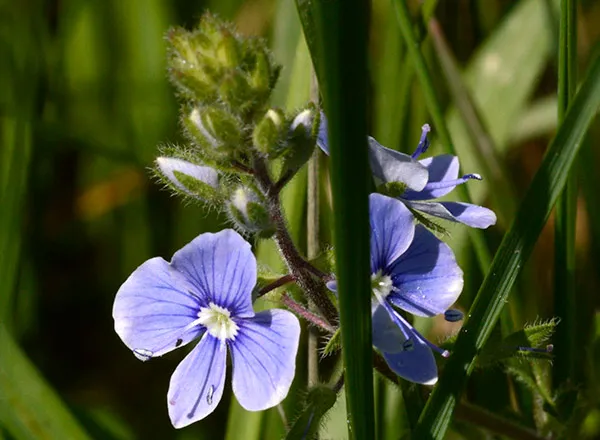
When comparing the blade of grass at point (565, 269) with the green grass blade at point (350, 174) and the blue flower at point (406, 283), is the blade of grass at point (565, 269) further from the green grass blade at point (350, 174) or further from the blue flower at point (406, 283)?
the green grass blade at point (350, 174)

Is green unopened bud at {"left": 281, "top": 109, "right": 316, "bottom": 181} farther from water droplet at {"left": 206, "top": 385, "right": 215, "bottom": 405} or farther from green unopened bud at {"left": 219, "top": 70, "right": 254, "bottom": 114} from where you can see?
water droplet at {"left": 206, "top": 385, "right": 215, "bottom": 405}

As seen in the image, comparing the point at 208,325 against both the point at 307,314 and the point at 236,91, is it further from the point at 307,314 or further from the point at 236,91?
the point at 236,91

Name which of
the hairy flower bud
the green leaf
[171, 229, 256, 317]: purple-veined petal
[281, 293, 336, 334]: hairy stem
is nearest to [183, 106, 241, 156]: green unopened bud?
the hairy flower bud

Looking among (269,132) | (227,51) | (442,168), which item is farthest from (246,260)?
(442,168)

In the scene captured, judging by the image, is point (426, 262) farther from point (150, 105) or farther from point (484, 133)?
point (150, 105)

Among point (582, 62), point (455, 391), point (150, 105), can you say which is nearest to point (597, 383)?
point (455, 391)

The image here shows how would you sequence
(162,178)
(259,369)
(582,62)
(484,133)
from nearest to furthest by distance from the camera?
(259,369), (162,178), (484,133), (582,62)
